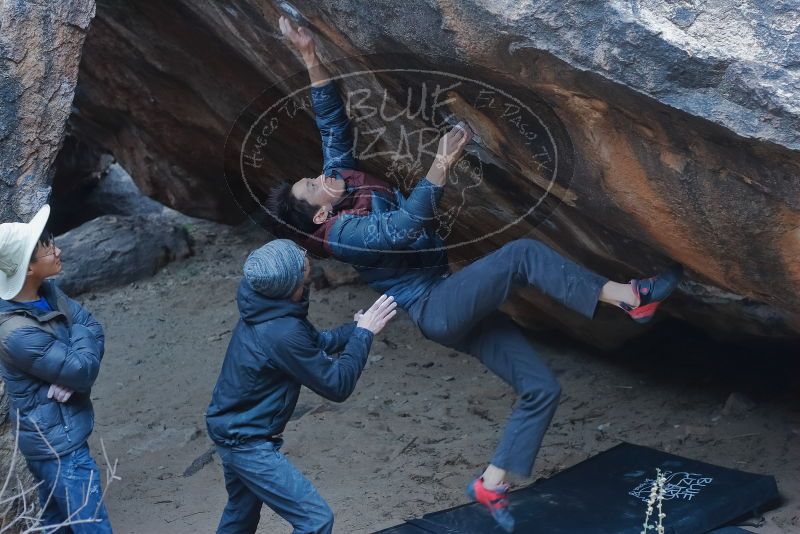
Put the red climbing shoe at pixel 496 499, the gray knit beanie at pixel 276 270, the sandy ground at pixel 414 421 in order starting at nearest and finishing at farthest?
the gray knit beanie at pixel 276 270 → the red climbing shoe at pixel 496 499 → the sandy ground at pixel 414 421

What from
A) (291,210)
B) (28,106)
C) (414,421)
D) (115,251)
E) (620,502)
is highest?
(28,106)

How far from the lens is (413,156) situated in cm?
480

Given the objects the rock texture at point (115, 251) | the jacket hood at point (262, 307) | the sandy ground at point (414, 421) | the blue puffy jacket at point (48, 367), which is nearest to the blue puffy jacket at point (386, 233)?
the jacket hood at point (262, 307)

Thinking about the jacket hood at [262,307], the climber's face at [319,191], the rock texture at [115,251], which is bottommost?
the rock texture at [115,251]

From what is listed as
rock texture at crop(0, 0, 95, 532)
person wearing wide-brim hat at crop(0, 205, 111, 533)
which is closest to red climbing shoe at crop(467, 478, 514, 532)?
person wearing wide-brim hat at crop(0, 205, 111, 533)

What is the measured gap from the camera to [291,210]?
387 cm

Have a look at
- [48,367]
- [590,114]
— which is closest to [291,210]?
[48,367]

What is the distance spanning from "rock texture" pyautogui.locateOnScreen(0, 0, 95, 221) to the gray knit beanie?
1111mm

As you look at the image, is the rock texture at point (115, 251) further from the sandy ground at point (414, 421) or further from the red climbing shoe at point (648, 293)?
the red climbing shoe at point (648, 293)

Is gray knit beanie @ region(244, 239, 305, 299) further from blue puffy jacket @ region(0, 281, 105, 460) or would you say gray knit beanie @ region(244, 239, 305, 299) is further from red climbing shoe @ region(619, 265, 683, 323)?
red climbing shoe @ region(619, 265, 683, 323)

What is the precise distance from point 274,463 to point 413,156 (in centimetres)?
185

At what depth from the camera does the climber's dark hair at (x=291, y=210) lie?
3838 millimetres

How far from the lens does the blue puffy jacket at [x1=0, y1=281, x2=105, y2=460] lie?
11.0 feet

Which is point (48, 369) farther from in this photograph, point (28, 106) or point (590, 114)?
point (590, 114)
